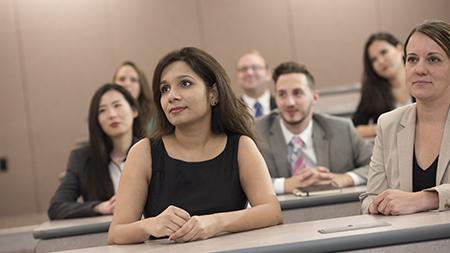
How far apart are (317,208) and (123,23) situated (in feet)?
14.9

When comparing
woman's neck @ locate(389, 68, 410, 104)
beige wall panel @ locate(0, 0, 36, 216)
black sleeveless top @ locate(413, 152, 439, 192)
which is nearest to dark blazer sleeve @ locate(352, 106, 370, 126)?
woman's neck @ locate(389, 68, 410, 104)

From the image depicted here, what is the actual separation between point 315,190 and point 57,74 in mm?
4353

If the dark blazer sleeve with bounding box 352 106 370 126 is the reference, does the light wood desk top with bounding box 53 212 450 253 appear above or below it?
below

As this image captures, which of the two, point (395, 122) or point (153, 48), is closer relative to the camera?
point (395, 122)

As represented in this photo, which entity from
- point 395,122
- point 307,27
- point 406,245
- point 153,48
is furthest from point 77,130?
point 406,245

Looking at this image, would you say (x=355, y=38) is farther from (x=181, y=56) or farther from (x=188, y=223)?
(x=188, y=223)

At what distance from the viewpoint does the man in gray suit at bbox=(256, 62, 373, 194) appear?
3.93 m

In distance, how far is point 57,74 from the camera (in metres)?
6.98

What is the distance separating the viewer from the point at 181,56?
2596 millimetres

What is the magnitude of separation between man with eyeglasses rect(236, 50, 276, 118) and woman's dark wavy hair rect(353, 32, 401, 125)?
0.80 metres

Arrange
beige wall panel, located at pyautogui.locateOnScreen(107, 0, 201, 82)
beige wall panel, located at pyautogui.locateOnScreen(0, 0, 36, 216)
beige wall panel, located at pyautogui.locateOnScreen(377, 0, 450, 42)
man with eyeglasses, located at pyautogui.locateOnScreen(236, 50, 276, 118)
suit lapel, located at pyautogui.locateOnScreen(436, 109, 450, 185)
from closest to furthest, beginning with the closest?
1. suit lapel, located at pyautogui.locateOnScreen(436, 109, 450, 185)
2. man with eyeglasses, located at pyautogui.locateOnScreen(236, 50, 276, 118)
3. beige wall panel, located at pyautogui.locateOnScreen(0, 0, 36, 216)
4. beige wall panel, located at pyautogui.locateOnScreen(107, 0, 201, 82)
5. beige wall panel, located at pyautogui.locateOnScreen(377, 0, 450, 42)

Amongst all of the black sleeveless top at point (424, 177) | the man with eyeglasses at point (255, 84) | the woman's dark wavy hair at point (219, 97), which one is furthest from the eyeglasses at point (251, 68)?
the black sleeveless top at point (424, 177)

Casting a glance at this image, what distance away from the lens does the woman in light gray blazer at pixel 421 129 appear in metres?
2.48

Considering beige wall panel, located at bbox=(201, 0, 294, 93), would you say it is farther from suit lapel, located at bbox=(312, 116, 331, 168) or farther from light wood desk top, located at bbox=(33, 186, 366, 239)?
light wood desk top, located at bbox=(33, 186, 366, 239)
